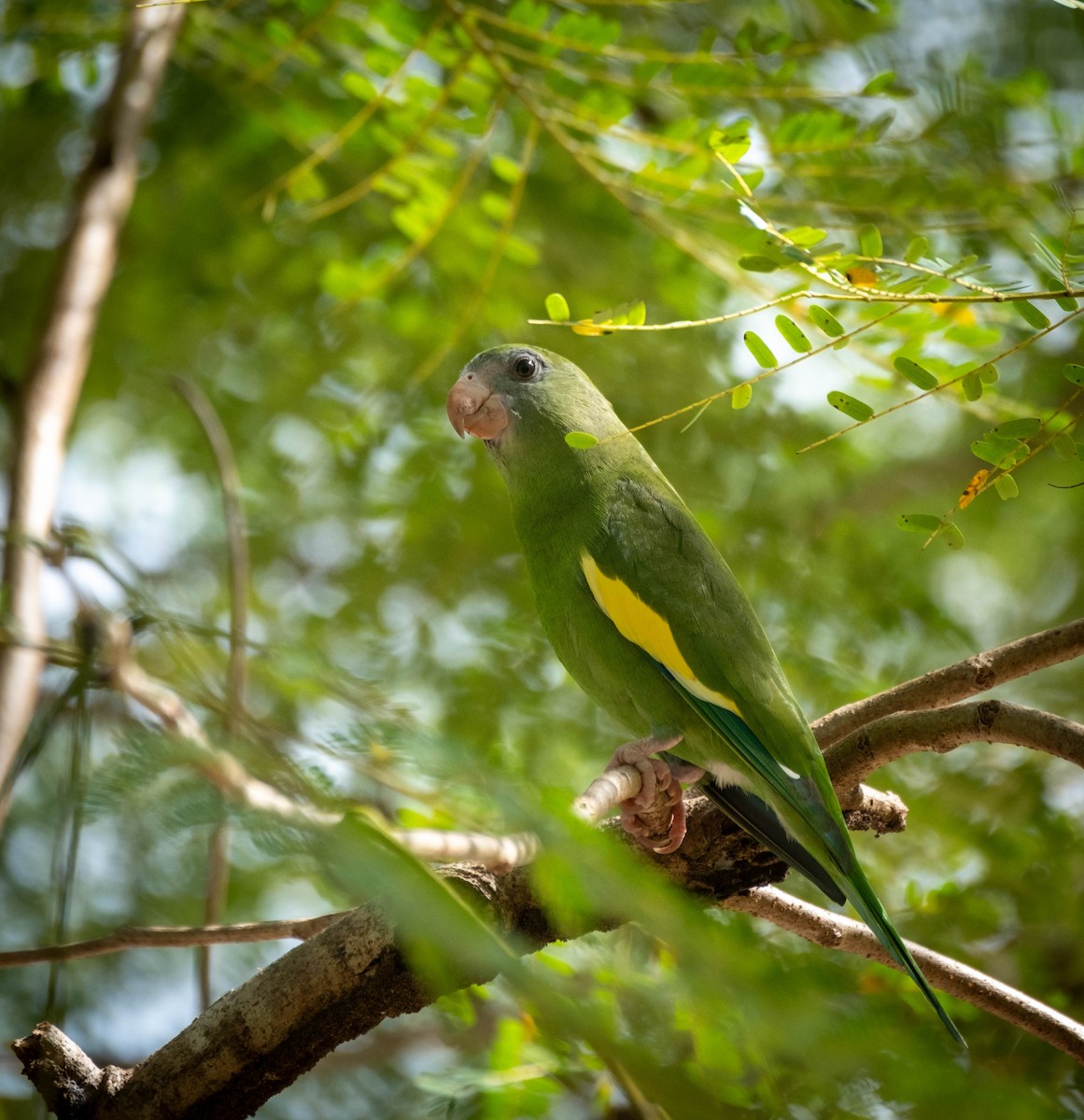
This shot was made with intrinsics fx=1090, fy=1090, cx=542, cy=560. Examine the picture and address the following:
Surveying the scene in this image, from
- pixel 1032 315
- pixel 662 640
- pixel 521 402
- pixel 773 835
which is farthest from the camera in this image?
pixel 521 402

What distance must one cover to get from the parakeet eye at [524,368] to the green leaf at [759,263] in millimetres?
1215

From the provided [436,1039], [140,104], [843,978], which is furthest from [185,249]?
[843,978]

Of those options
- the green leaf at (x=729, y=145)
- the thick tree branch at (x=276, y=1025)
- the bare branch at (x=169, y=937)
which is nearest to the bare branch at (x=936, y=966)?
the thick tree branch at (x=276, y=1025)

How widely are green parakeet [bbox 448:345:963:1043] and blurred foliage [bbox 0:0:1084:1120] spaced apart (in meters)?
0.29

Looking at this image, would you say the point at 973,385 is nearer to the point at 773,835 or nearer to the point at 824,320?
the point at 824,320

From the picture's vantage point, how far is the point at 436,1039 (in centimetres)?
329

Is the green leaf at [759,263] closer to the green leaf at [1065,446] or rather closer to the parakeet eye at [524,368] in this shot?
the green leaf at [1065,446]

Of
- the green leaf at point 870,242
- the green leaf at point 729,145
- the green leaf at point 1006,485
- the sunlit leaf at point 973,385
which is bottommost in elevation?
the green leaf at point 1006,485

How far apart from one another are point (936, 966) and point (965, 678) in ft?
1.88

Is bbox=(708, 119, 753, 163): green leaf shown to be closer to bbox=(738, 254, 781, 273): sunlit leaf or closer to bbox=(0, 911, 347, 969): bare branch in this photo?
bbox=(738, 254, 781, 273): sunlit leaf

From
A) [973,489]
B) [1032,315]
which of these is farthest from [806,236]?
[973,489]

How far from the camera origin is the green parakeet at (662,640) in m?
2.10

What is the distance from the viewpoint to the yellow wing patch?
227 cm

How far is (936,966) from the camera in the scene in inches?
84.6
